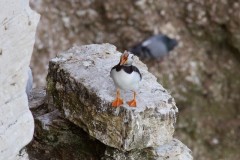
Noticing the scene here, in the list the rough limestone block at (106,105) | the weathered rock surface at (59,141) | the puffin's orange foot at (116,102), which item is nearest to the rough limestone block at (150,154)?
the rough limestone block at (106,105)

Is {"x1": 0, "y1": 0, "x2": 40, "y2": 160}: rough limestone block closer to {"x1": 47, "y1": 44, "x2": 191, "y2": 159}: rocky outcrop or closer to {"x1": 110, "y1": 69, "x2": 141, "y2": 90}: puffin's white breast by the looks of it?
{"x1": 47, "y1": 44, "x2": 191, "y2": 159}: rocky outcrop

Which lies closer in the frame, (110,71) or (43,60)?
(110,71)

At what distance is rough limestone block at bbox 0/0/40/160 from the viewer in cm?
477

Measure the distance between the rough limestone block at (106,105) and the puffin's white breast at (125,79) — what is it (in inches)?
7.3

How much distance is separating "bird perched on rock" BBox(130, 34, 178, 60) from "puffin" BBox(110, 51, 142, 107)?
680 centimetres

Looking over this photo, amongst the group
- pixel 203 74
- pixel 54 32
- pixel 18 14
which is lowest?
pixel 203 74

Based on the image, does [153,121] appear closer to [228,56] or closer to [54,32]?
[54,32]

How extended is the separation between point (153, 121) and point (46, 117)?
1323mm

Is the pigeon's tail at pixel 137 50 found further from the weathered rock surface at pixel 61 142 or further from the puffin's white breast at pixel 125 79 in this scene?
the puffin's white breast at pixel 125 79

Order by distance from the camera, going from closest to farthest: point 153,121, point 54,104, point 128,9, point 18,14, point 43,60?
point 18,14 < point 153,121 < point 54,104 < point 43,60 < point 128,9

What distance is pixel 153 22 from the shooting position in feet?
42.9

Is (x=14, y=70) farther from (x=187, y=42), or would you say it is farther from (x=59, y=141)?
(x=187, y=42)

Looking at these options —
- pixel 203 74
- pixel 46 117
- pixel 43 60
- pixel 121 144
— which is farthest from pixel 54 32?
pixel 121 144

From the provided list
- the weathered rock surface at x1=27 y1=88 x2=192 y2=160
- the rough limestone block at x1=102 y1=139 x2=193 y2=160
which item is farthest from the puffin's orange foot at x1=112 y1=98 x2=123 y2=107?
the weathered rock surface at x1=27 y1=88 x2=192 y2=160
